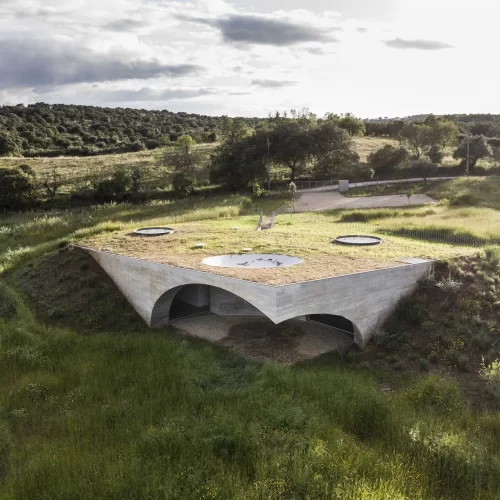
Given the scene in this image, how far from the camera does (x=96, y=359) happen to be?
1698 centimetres

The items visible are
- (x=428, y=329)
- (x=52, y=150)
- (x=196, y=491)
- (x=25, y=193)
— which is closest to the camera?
(x=196, y=491)

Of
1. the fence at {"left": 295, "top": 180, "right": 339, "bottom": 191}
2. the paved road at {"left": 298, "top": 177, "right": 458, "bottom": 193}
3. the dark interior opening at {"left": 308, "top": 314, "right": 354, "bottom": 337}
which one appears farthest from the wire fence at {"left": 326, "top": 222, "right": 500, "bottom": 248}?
the fence at {"left": 295, "top": 180, "right": 339, "bottom": 191}

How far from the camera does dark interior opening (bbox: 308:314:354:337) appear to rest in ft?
64.9

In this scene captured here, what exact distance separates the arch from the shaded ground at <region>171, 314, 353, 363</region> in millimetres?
395

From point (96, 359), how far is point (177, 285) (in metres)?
3.99

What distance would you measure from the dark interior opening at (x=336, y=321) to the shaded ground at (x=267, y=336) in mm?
329

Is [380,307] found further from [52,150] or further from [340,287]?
[52,150]

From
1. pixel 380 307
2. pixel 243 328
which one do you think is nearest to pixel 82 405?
pixel 243 328

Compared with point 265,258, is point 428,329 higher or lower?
lower

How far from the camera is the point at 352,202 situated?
44.6 m

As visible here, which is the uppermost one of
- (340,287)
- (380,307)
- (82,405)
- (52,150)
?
(52,150)

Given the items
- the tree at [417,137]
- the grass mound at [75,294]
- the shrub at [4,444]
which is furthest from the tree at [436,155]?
the shrub at [4,444]

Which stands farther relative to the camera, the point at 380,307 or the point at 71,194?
the point at 71,194

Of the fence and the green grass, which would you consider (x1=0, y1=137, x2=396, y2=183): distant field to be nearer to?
the fence
